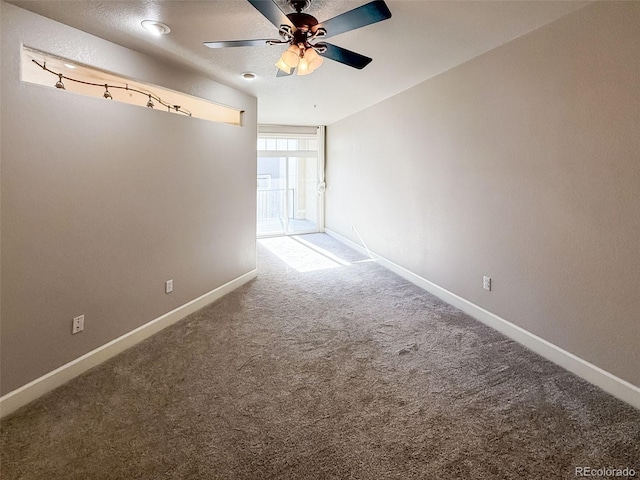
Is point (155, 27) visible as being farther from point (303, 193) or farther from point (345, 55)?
point (303, 193)

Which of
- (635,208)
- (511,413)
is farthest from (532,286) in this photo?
(511,413)

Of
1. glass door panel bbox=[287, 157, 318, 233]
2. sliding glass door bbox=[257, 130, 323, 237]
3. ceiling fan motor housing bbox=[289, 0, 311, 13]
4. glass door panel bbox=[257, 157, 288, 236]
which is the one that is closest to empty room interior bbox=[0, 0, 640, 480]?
ceiling fan motor housing bbox=[289, 0, 311, 13]

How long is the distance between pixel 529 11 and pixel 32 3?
10.2ft

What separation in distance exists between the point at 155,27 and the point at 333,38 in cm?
128

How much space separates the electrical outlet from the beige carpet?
0.33 m

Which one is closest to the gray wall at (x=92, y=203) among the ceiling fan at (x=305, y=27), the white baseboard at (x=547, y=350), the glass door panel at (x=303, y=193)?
the ceiling fan at (x=305, y=27)

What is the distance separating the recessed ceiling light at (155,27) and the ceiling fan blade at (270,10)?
0.95 meters

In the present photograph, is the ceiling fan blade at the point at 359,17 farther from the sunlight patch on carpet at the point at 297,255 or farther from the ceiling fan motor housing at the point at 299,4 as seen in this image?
the sunlight patch on carpet at the point at 297,255

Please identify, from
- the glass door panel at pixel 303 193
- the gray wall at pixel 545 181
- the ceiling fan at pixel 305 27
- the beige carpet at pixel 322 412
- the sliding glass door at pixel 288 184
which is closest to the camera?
the beige carpet at pixel 322 412

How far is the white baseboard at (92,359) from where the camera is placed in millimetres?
2057

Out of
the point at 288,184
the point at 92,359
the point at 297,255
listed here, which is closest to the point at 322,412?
the point at 92,359

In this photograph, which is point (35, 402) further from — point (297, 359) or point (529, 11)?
point (529, 11)

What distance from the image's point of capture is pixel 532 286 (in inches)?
108

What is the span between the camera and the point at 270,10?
1.81m
